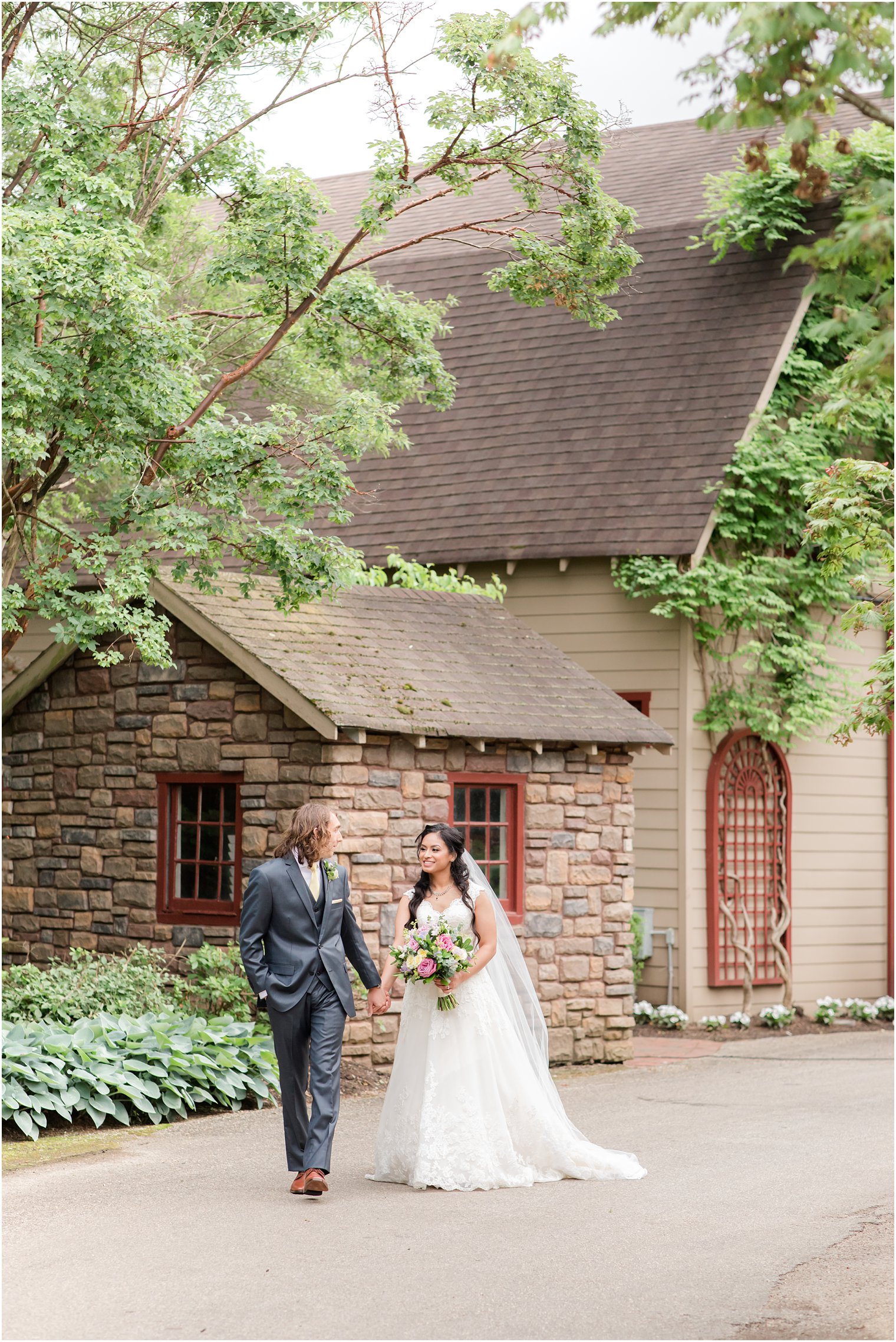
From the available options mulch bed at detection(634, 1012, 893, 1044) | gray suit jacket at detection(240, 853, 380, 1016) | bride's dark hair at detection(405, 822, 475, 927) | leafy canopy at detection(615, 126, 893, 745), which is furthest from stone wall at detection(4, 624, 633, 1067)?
gray suit jacket at detection(240, 853, 380, 1016)

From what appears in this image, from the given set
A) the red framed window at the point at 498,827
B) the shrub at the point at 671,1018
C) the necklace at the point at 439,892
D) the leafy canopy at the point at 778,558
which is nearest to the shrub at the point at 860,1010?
the shrub at the point at 671,1018

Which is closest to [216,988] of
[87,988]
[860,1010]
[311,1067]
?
[87,988]

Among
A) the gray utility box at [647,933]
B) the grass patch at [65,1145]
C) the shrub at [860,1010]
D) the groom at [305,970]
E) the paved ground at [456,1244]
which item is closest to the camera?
the paved ground at [456,1244]

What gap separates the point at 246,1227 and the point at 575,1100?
441 centimetres

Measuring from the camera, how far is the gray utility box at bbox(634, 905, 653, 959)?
50.8 feet

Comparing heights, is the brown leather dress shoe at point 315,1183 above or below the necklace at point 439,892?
below

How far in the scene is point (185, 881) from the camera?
1269 centimetres

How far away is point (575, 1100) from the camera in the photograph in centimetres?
1146

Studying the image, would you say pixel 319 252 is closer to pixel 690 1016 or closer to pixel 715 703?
pixel 715 703

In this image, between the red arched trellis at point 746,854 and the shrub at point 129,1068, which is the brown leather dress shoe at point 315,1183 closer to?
the shrub at point 129,1068

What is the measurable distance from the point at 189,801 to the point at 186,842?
313mm

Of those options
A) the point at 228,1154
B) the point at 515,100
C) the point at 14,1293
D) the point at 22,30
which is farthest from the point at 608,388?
the point at 14,1293

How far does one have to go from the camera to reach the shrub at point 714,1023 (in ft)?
50.1

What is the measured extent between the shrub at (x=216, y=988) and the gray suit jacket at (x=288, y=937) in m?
3.14
